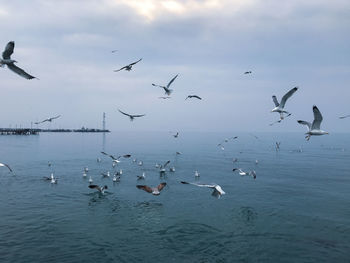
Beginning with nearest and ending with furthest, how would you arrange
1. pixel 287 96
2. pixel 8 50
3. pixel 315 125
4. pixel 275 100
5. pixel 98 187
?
1. pixel 8 50
2. pixel 315 125
3. pixel 287 96
4. pixel 275 100
5. pixel 98 187

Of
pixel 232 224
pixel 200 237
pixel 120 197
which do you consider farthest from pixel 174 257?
pixel 120 197

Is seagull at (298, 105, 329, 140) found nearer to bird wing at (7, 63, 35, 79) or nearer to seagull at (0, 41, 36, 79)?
bird wing at (7, 63, 35, 79)

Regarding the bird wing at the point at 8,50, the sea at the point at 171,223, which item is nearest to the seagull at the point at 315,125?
the sea at the point at 171,223

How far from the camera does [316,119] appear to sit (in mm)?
20203

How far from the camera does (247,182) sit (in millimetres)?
55094

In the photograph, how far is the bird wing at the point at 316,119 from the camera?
63.3ft

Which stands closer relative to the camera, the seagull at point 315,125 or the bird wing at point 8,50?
the bird wing at point 8,50

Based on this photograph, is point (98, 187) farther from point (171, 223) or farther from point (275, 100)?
point (275, 100)

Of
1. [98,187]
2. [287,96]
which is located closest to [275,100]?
[287,96]

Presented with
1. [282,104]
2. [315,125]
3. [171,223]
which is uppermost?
[282,104]

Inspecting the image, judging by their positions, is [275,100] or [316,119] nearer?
[316,119]

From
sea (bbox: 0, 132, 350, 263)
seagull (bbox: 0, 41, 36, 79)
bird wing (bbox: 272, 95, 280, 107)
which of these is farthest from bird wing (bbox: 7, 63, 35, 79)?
bird wing (bbox: 272, 95, 280, 107)

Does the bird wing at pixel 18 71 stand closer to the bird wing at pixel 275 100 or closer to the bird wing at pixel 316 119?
the bird wing at pixel 316 119

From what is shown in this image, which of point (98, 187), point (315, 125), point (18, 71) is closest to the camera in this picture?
point (18, 71)
